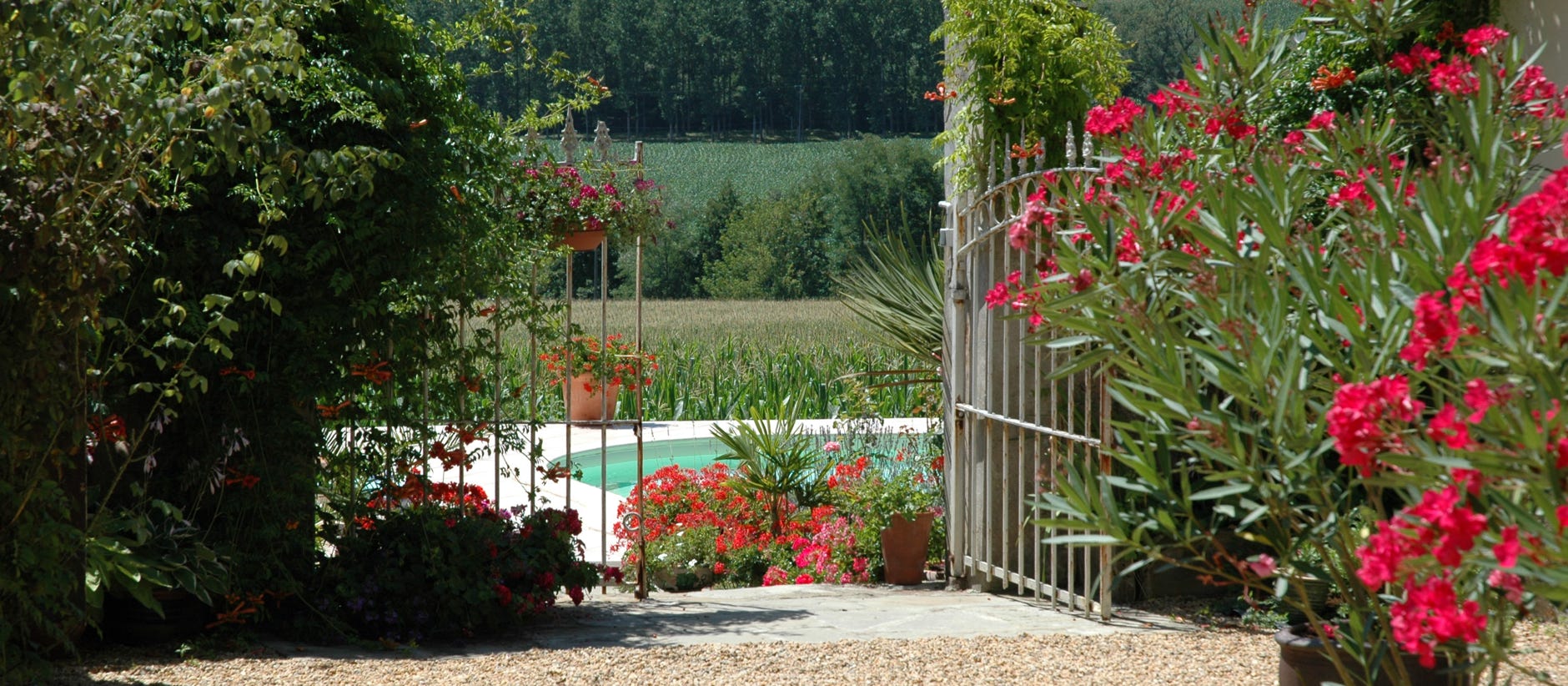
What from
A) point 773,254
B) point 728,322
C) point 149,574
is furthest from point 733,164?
point 149,574

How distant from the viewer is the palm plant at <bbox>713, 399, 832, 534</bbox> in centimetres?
693

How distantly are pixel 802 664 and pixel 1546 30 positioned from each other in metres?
3.26

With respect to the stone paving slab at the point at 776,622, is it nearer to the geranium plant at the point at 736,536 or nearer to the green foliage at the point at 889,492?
the green foliage at the point at 889,492

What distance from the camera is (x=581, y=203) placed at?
203 inches

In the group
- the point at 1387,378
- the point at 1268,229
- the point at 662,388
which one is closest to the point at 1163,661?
the point at 1268,229

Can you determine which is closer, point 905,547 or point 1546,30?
point 1546,30

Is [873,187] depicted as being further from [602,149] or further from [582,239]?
[582,239]

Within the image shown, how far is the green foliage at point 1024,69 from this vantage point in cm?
511

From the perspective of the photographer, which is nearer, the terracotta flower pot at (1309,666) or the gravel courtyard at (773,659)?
the terracotta flower pot at (1309,666)

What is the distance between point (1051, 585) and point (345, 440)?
8.65ft

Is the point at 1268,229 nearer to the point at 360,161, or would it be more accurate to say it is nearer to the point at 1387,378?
the point at 1387,378

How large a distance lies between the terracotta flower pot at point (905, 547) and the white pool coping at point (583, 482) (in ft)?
3.77

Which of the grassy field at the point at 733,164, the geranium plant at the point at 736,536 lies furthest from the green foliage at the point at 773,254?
the geranium plant at the point at 736,536

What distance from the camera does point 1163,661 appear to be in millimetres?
3799
